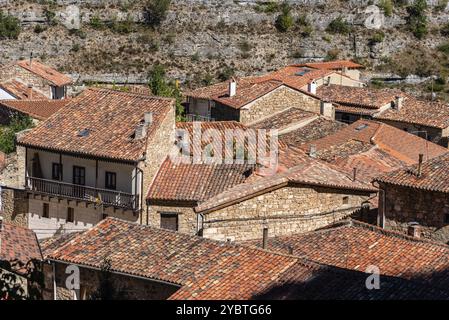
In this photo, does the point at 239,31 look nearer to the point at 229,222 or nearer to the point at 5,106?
the point at 5,106

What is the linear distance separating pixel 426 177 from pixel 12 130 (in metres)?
22.3

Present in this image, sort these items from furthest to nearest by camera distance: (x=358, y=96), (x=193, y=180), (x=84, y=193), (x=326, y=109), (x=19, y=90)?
(x=19, y=90), (x=358, y=96), (x=326, y=109), (x=84, y=193), (x=193, y=180)

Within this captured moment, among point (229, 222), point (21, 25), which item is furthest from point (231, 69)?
A: point (229, 222)

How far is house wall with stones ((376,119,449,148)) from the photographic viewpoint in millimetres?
53250

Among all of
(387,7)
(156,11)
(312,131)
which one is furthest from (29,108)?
(387,7)

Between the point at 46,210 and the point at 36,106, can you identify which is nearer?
the point at 46,210

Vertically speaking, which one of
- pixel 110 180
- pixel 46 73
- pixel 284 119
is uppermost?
pixel 110 180

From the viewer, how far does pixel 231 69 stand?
81.2 meters

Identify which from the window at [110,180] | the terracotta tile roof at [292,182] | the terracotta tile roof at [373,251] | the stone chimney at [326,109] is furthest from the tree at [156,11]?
the terracotta tile roof at [373,251]

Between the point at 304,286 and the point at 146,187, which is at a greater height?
the point at 304,286

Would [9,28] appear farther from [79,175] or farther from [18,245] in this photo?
[18,245]

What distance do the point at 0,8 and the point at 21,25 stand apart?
2.49 m

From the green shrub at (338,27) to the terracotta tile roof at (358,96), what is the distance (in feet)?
84.2

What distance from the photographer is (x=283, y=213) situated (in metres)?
32.5
